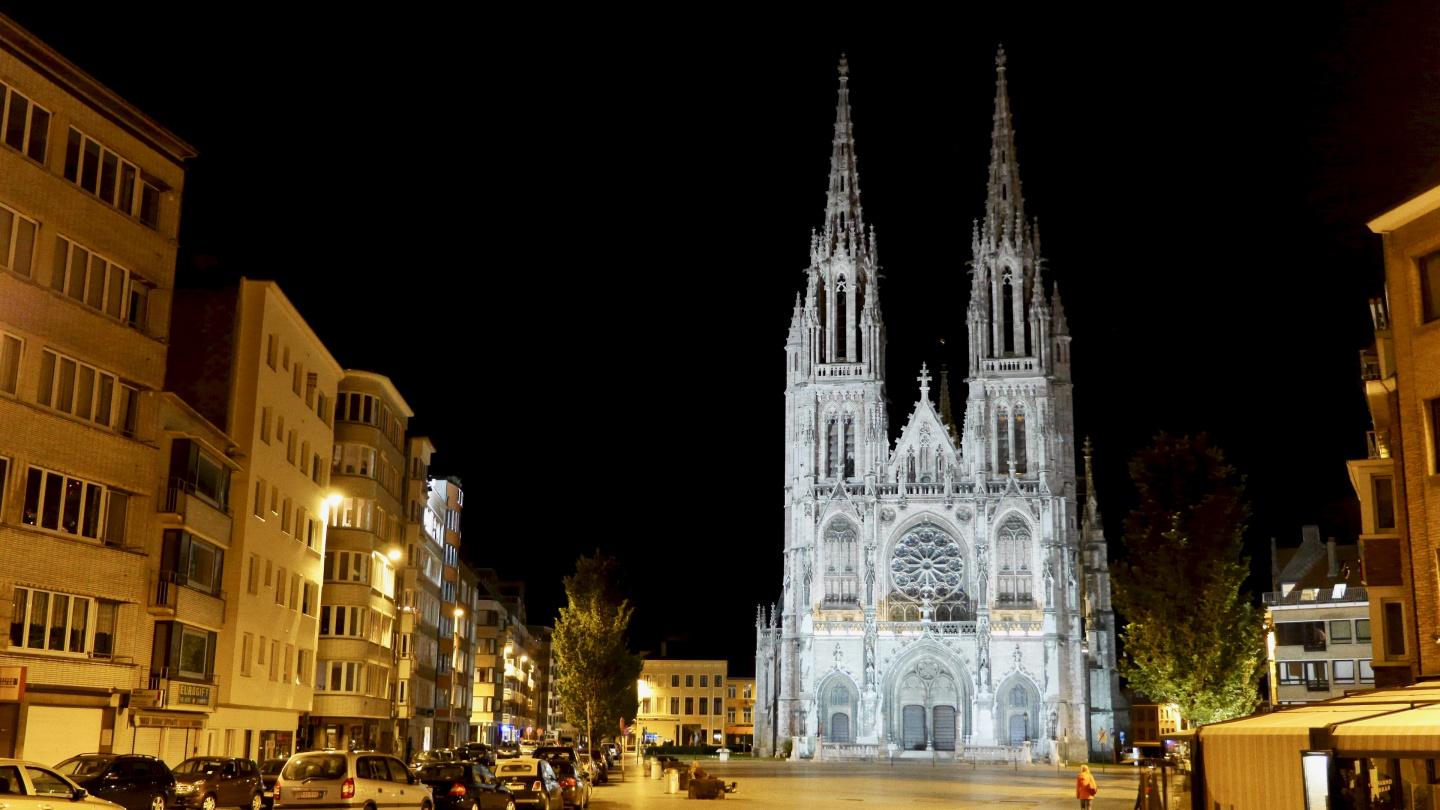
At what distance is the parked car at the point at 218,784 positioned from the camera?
25469mm

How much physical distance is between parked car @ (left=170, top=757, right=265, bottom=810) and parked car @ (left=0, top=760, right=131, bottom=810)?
356 inches

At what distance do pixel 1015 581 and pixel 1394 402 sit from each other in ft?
205

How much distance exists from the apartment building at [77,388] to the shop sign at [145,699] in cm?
20

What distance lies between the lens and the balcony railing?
64.8 metres

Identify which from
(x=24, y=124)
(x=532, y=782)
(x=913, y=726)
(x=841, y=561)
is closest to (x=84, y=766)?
(x=532, y=782)

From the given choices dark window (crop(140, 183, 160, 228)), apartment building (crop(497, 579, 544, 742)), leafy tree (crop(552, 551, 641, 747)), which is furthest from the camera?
apartment building (crop(497, 579, 544, 742))

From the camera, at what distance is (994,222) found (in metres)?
93.5

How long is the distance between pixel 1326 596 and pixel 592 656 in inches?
1364

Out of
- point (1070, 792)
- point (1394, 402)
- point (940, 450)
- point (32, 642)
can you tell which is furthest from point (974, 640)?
point (32, 642)

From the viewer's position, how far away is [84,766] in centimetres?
2244

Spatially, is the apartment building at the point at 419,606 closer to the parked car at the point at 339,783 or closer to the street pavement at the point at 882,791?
the street pavement at the point at 882,791

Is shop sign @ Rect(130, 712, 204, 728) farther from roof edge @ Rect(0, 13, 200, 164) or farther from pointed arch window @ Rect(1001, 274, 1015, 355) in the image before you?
pointed arch window @ Rect(1001, 274, 1015, 355)

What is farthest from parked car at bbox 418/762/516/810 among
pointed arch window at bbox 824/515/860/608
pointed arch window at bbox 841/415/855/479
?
pointed arch window at bbox 841/415/855/479

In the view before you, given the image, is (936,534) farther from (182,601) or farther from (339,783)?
(339,783)
